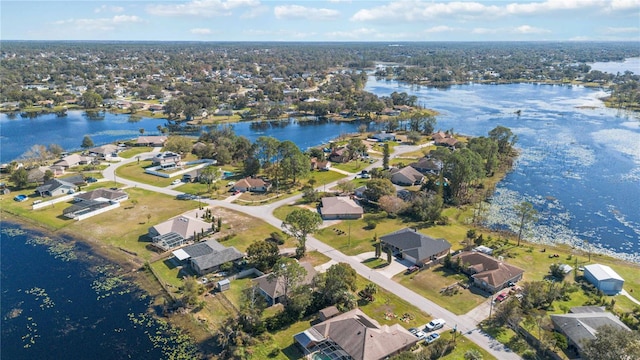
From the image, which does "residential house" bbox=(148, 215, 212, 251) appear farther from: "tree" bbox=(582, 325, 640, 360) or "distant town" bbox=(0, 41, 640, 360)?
"tree" bbox=(582, 325, 640, 360)

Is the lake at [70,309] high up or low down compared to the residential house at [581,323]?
down

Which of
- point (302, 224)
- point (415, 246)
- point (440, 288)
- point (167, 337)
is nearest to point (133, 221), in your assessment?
point (302, 224)

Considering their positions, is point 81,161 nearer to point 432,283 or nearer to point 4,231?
point 4,231

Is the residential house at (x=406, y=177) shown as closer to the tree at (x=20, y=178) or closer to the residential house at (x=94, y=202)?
the residential house at (x=94, y=202)

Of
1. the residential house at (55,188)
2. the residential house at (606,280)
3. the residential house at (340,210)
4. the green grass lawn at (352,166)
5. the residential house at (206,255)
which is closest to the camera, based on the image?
the residential house at (606,280)

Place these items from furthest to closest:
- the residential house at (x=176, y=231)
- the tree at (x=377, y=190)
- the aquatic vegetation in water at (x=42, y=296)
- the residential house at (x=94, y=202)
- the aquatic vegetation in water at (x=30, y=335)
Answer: the tree at (x=377, y=190) < the residential house at (x=94, y=202) < the residential house at (x=176, y=231) < the aquatic vegetation in water at (x=42, y=296) < the aquatic vegetation in water at (x=30, y=335)

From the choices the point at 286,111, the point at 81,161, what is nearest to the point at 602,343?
the point at 81,161

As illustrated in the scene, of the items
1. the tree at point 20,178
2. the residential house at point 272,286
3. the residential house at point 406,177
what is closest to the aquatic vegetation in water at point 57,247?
the tree at point 20,178
